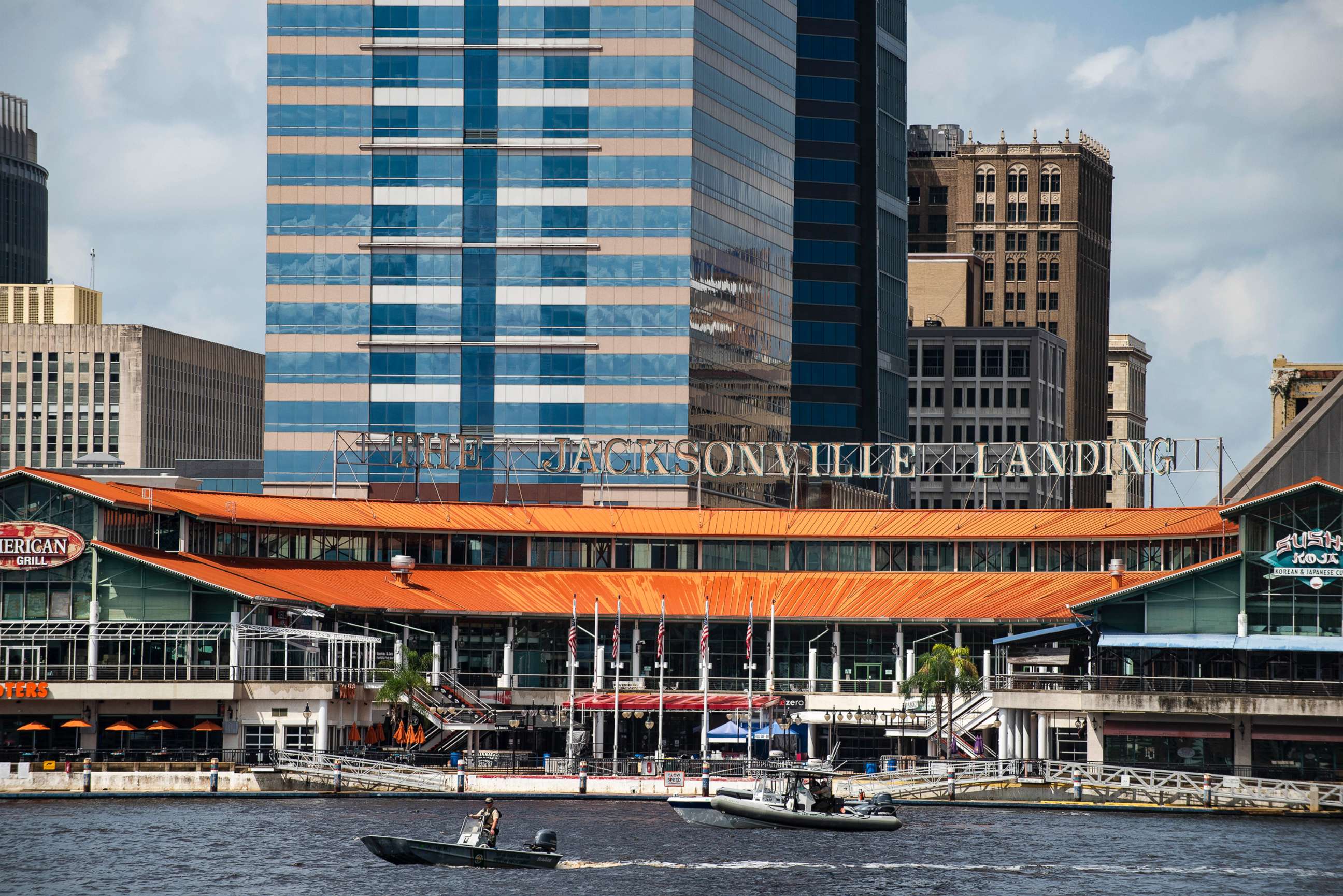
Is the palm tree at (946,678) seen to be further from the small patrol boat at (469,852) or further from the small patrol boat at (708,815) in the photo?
the small patrol boat at (469,852)

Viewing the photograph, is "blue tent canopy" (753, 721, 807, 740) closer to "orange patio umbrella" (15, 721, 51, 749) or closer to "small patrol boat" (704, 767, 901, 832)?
"small patrol boat" (704, 767, 901, 832)

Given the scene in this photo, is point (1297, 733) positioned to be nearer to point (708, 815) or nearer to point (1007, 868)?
point (708, 815)

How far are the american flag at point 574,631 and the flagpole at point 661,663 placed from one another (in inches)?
225

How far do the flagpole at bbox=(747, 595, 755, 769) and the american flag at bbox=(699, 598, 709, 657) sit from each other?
265 cm

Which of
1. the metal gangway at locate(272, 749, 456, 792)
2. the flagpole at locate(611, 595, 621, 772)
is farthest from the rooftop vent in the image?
the metal gangway at locate(272, 749, 456, 792)

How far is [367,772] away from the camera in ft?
428

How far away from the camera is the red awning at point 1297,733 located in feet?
438

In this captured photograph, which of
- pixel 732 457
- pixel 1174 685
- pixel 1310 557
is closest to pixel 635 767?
pixel 1174 685

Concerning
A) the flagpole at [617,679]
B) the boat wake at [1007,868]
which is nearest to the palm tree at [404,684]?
the flagpole at [617,679]

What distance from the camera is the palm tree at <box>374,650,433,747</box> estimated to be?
465ft

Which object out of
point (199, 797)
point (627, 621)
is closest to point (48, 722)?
point (199, 797)

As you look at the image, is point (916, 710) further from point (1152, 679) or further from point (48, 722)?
point (48, 722)

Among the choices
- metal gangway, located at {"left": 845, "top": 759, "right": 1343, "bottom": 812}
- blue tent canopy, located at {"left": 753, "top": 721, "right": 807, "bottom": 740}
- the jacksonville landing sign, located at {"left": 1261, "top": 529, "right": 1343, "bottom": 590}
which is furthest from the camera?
blue tent canopy, located at {"left": 753, "top": 721, "right": 807, "bottom": 740}

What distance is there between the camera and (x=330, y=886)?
94.7 metres
